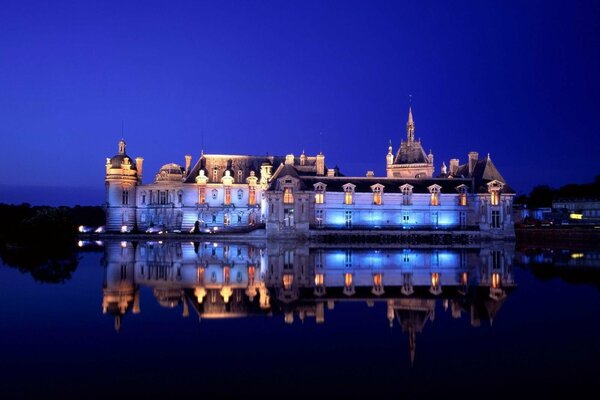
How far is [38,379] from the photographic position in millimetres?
9820

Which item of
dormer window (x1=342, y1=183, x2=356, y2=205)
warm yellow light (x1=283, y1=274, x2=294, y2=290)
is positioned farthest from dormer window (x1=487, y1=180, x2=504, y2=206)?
warm yellow light (x1=283, y1=274, x2=294, y2=290)

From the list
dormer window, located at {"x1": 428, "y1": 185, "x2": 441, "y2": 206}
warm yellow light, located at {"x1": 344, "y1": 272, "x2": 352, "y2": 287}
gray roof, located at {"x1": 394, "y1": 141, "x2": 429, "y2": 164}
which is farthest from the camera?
gray roof, located at {"x1": 394, "y1": 141, "x2": 429, "y2": 164}

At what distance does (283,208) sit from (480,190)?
65.8 ft

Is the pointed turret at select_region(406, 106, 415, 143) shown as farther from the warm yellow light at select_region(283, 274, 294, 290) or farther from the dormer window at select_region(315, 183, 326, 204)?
the warm yellow light at select_region(283, 274, 294, 290)

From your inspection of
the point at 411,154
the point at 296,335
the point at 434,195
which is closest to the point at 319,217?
the point at 434,195

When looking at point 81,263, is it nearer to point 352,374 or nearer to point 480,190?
point 352,374

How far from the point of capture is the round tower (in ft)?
229

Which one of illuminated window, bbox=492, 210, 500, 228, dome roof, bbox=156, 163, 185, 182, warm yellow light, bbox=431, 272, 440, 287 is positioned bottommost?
warm yellow light, bbox=431, 272, 440, 287

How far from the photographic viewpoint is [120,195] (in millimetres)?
69812

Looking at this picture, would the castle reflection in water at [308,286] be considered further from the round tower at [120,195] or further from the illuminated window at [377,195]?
the round tower at [120,195]

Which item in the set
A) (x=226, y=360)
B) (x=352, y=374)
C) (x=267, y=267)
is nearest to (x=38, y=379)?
(x=226, y=360)

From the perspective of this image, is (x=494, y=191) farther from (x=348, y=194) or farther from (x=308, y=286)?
(x=308, y=286)

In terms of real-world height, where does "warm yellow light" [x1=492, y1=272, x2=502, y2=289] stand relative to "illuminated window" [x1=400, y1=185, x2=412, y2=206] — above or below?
below

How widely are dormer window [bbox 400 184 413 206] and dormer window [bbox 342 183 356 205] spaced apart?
16.7ft
